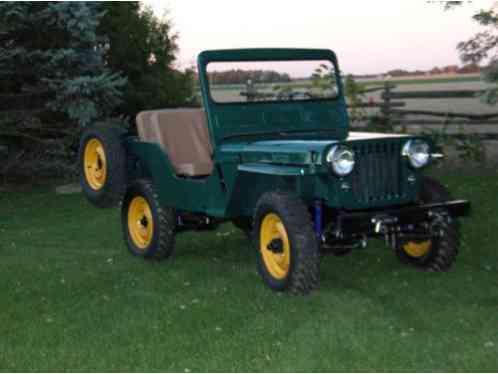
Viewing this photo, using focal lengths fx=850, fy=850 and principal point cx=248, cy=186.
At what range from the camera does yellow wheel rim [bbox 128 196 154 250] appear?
834cm

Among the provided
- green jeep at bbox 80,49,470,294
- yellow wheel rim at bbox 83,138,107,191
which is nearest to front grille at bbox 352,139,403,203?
green jeep at bbox 80,49,470,294

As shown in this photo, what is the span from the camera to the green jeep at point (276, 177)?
6391mm

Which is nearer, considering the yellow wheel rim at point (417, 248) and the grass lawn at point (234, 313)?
the grass lawn at point (234, 313)

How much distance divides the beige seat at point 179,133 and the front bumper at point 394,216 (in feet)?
6.60

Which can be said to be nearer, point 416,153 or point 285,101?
point 416,153

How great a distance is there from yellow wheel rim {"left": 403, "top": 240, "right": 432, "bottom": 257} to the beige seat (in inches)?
77.0

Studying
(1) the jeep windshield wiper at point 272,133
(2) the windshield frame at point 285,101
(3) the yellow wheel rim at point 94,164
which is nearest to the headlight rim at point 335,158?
(1) the jeep windshield wiper at point 272,133

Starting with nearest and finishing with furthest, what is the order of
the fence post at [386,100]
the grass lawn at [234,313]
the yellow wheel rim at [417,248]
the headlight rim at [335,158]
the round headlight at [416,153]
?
1. the grass lawn at [234,313]
2. the headlight rim at [335,158]
3. the round headlight at [416,153]
4. the yellow wheel rim at [417,248]
5. the fence post at [386,100]

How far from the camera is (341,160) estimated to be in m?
6.26

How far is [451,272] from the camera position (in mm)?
7203

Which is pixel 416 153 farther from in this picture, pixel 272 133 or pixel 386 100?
pixel 386 100

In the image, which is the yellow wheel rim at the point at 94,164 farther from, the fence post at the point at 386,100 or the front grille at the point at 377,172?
the fence post at the point at 386,100

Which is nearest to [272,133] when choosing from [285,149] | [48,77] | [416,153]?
[285,149]

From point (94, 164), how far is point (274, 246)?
8.50 ft
